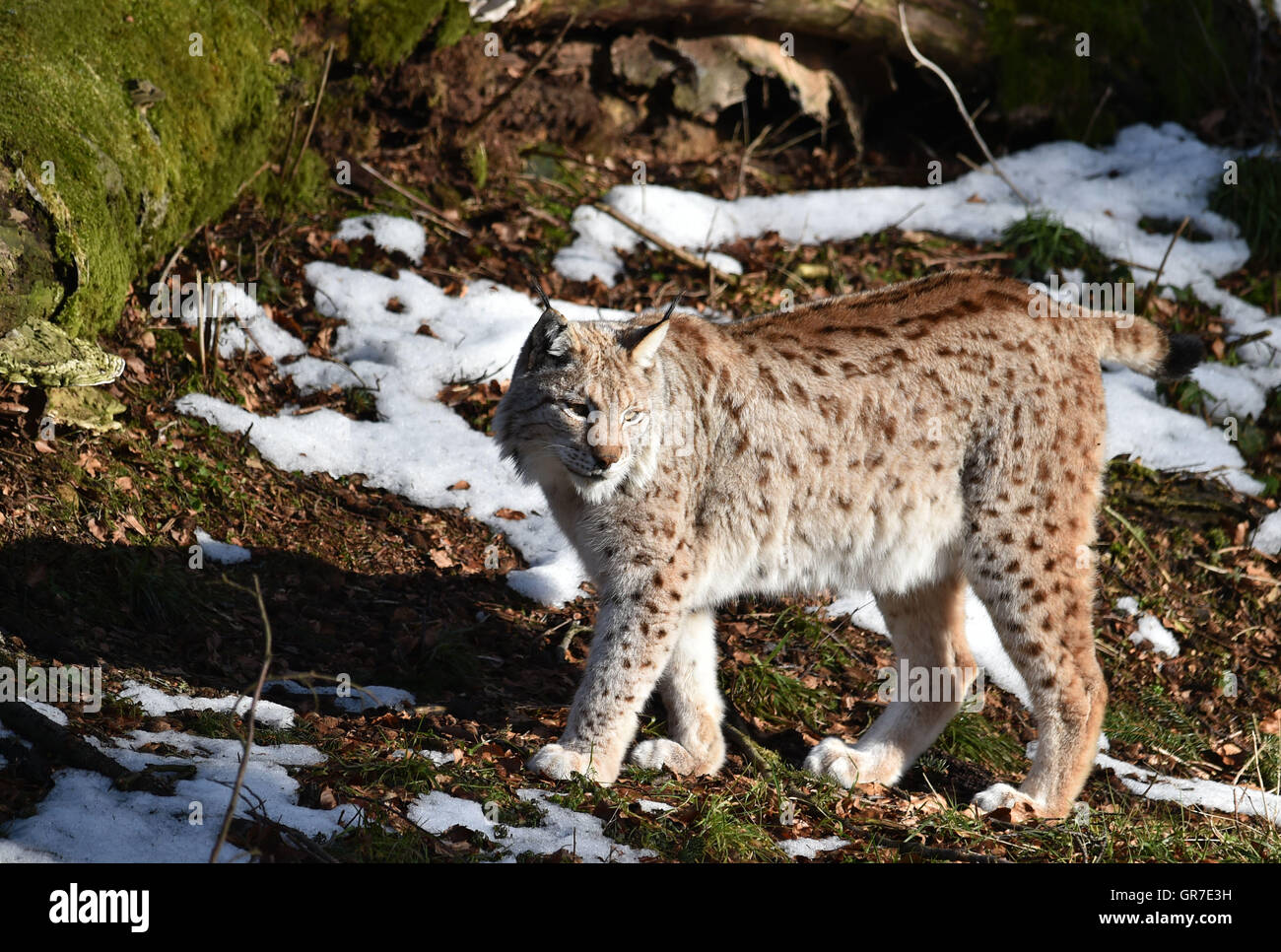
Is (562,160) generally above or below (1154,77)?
below

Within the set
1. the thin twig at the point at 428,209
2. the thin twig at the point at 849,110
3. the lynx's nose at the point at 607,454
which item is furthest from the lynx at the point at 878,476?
the thin twig at the point at 849,110

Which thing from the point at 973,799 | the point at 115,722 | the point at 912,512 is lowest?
the point at 973,799

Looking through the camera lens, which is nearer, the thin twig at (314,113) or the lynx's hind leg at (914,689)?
the lynx's hind leg at (914,689)

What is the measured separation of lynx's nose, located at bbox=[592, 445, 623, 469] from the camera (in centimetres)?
438

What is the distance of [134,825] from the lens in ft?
10.8

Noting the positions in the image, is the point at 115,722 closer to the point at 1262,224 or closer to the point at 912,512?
the point at 912,512

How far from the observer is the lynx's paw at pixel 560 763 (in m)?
4.29

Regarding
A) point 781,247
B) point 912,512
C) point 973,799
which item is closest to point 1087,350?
point 912,512

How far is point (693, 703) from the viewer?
4984 millimetres

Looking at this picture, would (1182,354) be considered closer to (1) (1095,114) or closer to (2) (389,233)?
(2) (389,233)

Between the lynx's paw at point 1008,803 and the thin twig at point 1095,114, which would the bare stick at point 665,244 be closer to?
the thin twig at point 1095,114

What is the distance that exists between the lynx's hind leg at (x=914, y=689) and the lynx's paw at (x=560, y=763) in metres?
1.12

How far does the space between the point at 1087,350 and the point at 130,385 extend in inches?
169

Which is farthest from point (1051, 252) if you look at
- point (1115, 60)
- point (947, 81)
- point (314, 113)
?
point (314, 113)
